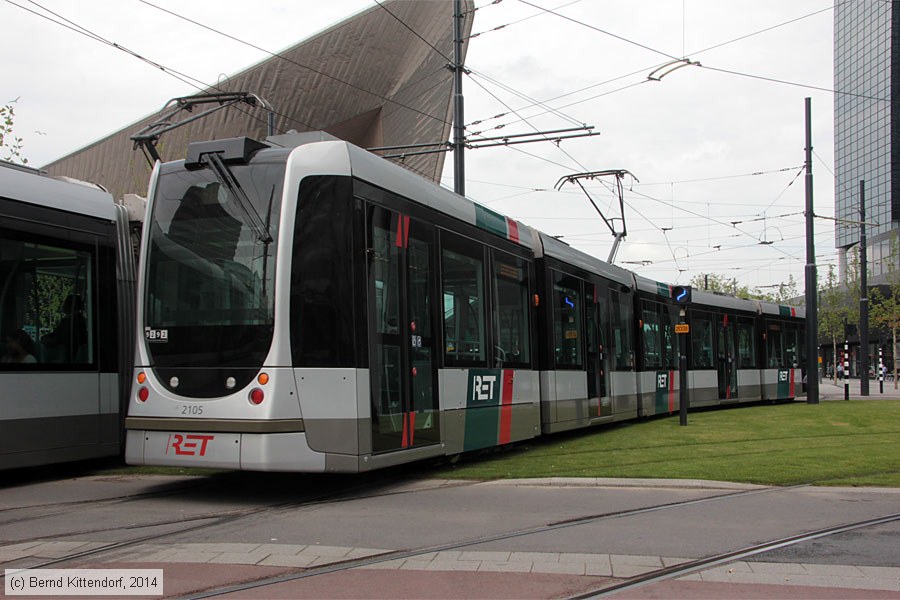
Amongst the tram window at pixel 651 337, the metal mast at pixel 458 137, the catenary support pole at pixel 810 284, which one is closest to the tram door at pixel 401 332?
the metal mast at pixel 458 137

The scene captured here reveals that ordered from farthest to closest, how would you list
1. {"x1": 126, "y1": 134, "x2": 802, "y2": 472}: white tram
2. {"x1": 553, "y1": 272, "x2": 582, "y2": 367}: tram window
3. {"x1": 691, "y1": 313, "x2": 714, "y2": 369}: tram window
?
{"x1": 691, "y1": 313, "x2": 714, "y2": 369}: tram window, {"x1": 553, "y1": 272, "x2": 582, "y2": 367}: tram window, {"x1": 126, "y1": 134, "x2": 802, "y2": 472}: white tram

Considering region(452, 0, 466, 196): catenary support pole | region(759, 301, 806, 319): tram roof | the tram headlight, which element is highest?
region(452, 0, 466, 196): catenary support pole

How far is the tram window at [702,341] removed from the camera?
2316 cm

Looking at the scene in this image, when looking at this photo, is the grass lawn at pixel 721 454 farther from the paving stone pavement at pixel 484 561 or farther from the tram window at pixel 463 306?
the paving stone pavement at pixel 484 561

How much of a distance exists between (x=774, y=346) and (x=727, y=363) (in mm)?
3559

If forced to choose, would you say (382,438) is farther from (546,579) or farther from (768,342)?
(768,342)

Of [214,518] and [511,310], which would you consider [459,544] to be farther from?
[511,310]

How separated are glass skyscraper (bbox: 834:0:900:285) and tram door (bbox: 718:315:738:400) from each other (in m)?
44.8

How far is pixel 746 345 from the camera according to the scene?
1020 inches

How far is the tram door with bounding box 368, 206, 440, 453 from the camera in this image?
8594mm

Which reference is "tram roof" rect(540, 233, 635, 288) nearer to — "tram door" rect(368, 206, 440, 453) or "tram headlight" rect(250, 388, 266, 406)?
"tram door" rect(368, 206, 440, 453)

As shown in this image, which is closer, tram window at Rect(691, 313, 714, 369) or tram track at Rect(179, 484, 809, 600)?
tram track at Rect(179, 484, 809, 600)

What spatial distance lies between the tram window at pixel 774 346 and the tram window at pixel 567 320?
1411 centimetres

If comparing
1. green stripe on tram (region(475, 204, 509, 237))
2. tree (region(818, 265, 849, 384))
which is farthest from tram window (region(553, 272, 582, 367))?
tree (region(818, 265, 849, 384))
